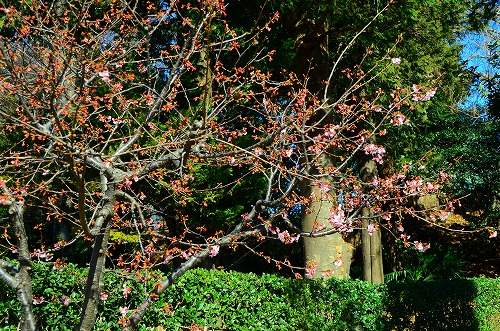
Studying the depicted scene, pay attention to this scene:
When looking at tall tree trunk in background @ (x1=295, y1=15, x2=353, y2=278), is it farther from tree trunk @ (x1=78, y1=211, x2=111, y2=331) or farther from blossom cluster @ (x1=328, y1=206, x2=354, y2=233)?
tree trunk @ (x1=78, y1=211, x2=111, y2=331)

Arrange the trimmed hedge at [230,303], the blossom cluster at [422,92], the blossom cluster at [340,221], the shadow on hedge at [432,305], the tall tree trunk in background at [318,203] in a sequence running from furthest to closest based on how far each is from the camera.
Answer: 1. the tall tree trunk in background at [318,203]
2. the shadow on hedge at [432,305]
3. the trimmed hedge at [230,303]
4. the blossom cluster at [422,92]
5. the blossom cluster at [340,221]

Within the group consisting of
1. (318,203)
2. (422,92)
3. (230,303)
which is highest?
(422,92)

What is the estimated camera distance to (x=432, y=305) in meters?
8.71

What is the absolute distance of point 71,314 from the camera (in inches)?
242

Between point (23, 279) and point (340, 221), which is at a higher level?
point (340, 221)

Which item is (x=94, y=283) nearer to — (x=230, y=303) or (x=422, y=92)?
(x=230, y=303)

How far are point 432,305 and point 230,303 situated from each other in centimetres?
401

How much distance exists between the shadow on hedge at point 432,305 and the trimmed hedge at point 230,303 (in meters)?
0.03

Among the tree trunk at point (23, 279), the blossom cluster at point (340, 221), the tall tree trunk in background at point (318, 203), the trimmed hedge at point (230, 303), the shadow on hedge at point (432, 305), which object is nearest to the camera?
the tree trunk at point (23, 279)

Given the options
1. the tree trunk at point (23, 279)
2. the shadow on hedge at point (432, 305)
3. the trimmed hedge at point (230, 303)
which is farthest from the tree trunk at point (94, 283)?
the shadow on hedge at point (432, 305)

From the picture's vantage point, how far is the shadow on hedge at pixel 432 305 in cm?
784

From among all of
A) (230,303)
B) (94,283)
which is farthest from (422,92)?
(94,283)

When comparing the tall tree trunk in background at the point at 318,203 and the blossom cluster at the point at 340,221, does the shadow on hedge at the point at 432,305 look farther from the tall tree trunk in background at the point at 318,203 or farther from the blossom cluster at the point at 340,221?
the blossom cluster at the point at 340,221

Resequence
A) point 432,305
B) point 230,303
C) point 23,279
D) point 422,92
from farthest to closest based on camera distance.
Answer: point 432,305 < point 230,303 < point 422,92 < point 23,279
